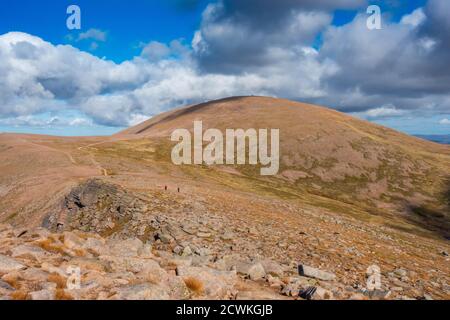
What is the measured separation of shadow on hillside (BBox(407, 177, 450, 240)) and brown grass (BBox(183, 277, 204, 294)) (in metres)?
74.9

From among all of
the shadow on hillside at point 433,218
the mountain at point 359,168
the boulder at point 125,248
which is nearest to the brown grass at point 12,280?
the boulder at point 125,248

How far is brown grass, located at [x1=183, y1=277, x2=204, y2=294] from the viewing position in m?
13.9

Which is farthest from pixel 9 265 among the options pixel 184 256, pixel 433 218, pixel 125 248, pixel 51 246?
pixel 433 218

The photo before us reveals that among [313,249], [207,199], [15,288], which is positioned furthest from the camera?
[207,199]

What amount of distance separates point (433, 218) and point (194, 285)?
96.1 meters

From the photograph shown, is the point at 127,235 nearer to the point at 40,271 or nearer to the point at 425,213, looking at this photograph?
the point at 40,271

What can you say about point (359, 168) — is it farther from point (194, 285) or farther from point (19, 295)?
point (19, 295)

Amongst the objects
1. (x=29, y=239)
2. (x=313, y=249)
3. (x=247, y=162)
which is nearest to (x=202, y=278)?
(x=29, y=239)

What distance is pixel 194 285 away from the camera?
1405 centimetres

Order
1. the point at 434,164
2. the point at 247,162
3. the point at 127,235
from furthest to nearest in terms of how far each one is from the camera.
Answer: the point at 434,164 < the point at 247,162 < the point at 127,235

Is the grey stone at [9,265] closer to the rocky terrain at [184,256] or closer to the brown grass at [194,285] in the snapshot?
the rocky terrain at [184,256]

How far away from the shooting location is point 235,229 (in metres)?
29.8

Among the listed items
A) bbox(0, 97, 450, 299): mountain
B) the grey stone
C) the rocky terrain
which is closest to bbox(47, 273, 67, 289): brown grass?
the rocky terrain

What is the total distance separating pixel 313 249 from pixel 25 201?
42213 mm
